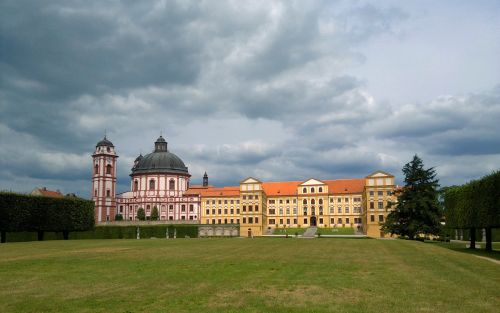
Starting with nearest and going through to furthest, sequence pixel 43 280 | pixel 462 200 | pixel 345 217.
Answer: pixel 43 280 < pixel 462 200 < pixel 345 217

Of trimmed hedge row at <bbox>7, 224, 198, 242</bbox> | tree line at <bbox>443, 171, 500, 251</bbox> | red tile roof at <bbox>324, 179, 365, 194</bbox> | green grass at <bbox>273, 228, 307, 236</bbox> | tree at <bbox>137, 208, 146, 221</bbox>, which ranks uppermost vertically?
red tile roof at <bbox>324, 179, 365, 194</bbox>

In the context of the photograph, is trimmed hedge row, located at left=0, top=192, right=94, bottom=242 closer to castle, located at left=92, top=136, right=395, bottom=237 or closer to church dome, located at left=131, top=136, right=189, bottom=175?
castle, located at left=92, top=136, right=395, bottom=237

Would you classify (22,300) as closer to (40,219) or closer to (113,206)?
(40,219)

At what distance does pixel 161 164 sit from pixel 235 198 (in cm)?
2610

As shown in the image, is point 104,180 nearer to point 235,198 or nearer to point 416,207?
point 235,198

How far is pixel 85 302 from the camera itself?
41.1 feet

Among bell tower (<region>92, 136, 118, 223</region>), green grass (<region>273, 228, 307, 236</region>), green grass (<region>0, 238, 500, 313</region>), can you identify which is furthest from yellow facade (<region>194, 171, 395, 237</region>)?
green grass (<region>0, 238, 500, 313</region>)

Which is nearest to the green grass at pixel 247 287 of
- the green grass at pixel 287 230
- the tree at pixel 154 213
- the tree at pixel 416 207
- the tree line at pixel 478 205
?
the tree line at pixel 478 205

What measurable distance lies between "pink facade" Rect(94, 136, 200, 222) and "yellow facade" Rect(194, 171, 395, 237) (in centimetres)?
855

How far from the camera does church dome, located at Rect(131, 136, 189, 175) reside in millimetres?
127438

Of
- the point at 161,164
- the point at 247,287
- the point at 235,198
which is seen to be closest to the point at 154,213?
the point at 161,164

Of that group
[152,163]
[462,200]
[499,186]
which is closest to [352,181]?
[152,163]

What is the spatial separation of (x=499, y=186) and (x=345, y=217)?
3112 inches

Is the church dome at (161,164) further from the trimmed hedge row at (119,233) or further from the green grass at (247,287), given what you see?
the green grass at (247,287)
